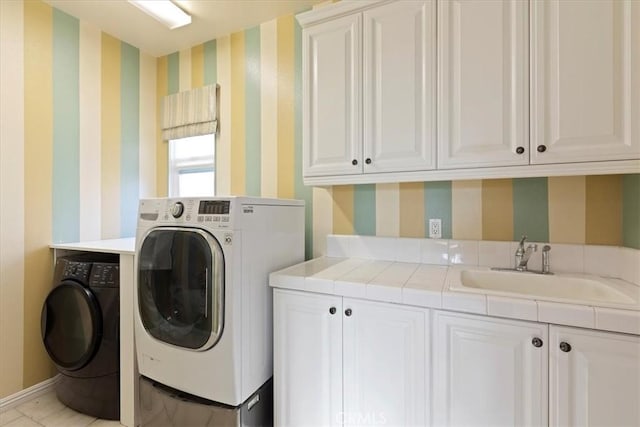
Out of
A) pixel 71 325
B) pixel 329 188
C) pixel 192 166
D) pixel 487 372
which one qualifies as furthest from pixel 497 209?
pixel 71 325

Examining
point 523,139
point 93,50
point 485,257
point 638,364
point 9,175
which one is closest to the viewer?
point 638,364

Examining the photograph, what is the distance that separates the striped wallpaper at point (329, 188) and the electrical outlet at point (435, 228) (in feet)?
0.09

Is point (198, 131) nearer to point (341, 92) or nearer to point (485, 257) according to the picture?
point (341, 92)

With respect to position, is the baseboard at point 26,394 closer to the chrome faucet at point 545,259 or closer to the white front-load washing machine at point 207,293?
the white front-load washing machine at point 207,293

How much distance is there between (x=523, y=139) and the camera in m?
1.31

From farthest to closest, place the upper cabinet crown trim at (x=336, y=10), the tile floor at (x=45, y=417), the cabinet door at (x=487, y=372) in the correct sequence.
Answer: the tile floor at (x=45, y=417), the upper cabinet crown trim at (x=336, y=10), the cabinet door at (x=487, y=372)

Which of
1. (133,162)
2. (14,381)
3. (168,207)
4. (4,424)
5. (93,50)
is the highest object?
(93,50)

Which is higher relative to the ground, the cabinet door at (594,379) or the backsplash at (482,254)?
the backsplash at (482,254)

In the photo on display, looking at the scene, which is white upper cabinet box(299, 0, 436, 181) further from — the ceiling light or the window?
the window

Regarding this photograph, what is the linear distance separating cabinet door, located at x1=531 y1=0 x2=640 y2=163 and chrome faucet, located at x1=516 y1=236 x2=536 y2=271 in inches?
19.0

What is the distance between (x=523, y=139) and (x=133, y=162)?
9.61ft

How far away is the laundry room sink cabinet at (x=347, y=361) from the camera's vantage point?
1.23m

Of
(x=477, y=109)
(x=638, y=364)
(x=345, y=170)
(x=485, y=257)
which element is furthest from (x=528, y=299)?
(x=345, y=170)

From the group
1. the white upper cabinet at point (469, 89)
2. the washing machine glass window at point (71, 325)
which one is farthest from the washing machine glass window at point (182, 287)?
the white upper cabinet at point (469, 89)
